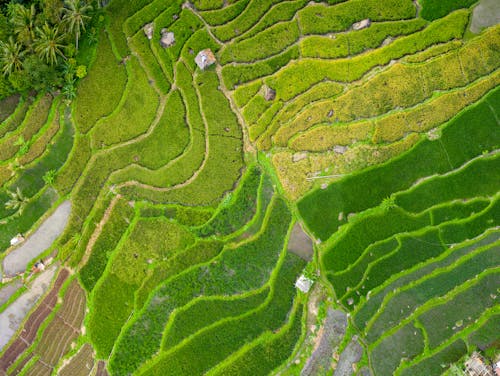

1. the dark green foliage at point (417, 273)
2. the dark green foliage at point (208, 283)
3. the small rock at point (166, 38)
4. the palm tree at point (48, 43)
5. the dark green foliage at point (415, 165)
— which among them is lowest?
the dark green foliage at point (417, 273)

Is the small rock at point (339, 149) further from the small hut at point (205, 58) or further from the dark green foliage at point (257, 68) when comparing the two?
the small hut at point (205, 58)

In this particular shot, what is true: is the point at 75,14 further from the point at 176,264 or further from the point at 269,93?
the point at 176,264

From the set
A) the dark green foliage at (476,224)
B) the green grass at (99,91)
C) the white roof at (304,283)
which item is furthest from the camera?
the green grass at (99,91)

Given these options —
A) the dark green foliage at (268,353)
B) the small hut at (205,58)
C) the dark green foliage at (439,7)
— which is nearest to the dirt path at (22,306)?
the dark green foliage at (268,353)

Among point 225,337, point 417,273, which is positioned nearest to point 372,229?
point 417,273

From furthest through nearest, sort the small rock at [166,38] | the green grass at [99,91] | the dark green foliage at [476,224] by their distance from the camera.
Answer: the green grass at [99,91]
the small rock at [166,38]
the dark green foliage at [476,224]
